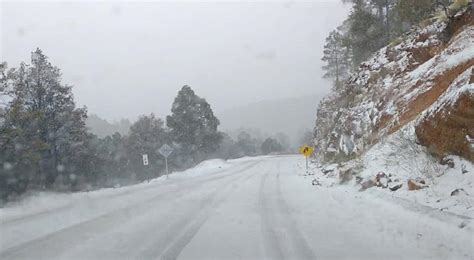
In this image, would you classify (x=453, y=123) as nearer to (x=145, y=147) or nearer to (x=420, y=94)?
(x=420, y=94)

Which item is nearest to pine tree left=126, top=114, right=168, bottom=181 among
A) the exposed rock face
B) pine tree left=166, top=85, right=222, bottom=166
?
pine tree left=166, top=85, right=222, bottom=166

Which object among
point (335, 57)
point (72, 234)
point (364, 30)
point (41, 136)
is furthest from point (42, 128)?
point (335, 57)

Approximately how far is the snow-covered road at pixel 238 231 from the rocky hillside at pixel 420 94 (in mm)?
2170

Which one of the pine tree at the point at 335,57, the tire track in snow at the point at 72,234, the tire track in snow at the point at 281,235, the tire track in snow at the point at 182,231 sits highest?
the pine tree at the point at 335,57

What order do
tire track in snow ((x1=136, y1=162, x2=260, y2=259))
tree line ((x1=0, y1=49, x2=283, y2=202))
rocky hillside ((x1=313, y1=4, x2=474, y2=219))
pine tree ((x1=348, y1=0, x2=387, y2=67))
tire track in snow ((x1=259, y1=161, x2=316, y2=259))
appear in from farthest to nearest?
pine tree ((x1=348, y1=0, x2=387, y2=67)) → tree line ((x1=0, y1=49, x2=283, y2=202)) → rocky hillside ((x1=313, y1=4, x2=474, y2=219)) → tire track in snow ((x1=136, y1=162, x2=260, y2=259)) → tire track in snow ((x1=259, y1=161, x2=316, y2=259))

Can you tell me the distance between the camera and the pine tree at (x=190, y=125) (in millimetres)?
63906

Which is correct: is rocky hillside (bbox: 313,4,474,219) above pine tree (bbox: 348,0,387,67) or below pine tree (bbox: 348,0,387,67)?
below

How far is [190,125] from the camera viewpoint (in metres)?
64.4

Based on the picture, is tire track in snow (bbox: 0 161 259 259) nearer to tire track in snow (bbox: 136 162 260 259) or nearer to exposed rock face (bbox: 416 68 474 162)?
tire track in snow (bbox: 136 162 260 259)

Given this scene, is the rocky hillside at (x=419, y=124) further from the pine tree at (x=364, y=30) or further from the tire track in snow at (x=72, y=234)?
the tire track in snow at (x=72, y=234)

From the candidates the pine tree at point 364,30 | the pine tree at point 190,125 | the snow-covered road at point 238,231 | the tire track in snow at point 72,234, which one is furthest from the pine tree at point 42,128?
the pine tree at point 190,125

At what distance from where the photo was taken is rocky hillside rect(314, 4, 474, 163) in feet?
33.9

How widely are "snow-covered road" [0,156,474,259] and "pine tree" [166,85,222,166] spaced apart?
50.7m

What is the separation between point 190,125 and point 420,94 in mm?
50707
